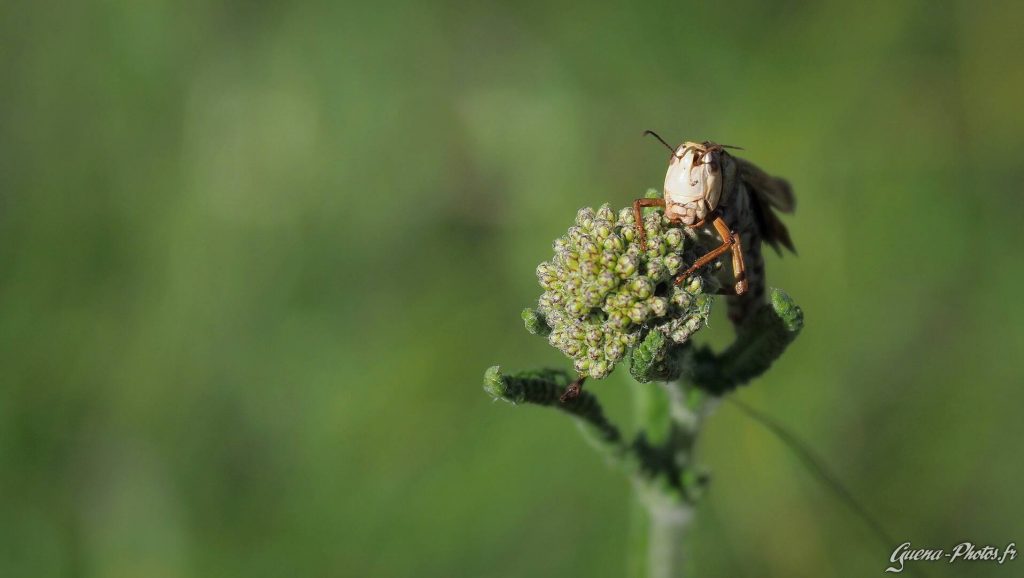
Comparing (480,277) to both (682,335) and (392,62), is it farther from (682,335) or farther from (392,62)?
(682,335)

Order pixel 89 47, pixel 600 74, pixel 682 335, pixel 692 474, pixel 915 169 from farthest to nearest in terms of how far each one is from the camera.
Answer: pixel 89 47 < pixel 600 74 < pixel 915 169 < pixel 692 474 < pixel 682 335

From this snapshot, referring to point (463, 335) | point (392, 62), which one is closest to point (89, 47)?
point (392, 62)

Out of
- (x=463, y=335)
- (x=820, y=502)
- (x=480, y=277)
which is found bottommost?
(x=820, y=502)

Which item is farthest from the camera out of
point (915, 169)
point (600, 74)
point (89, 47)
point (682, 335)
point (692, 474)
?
point (89, 47)

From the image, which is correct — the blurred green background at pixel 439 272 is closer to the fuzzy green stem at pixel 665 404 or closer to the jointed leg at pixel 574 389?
the fuzzy green stem at pixel 665 404

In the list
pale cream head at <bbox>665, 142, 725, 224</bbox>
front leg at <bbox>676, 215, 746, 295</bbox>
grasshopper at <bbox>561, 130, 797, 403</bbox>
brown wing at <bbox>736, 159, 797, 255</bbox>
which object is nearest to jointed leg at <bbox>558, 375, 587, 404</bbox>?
grasshopper at <bbox>561, 130, 797, 403</bbox>

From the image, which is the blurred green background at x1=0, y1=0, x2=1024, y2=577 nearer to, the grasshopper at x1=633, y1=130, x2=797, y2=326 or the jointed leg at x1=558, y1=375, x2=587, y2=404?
the grasshopper at x1=633, y1=130, x2=797, y2=326

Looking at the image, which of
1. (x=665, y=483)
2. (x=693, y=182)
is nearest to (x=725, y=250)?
(x=693, y=182)

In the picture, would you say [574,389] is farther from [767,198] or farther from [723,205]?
[767,198]
